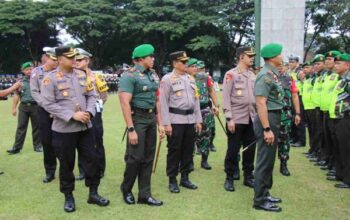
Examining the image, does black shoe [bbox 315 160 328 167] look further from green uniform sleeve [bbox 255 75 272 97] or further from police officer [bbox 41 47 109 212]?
police officer [bbox 41 47 109 212]

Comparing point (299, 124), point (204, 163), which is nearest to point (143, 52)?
point (204, 163)

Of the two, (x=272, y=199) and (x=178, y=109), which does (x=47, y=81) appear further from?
(x=272, y=199)

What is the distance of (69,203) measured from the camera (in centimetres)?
496

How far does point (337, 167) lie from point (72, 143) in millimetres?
3922

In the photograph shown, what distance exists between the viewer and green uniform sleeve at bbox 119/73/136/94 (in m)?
4.95

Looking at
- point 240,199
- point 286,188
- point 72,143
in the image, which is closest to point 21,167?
point 72,143

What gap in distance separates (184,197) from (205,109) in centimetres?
230

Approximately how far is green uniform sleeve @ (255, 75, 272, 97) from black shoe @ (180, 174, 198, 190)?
1.86 metres

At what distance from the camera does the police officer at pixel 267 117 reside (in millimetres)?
4684

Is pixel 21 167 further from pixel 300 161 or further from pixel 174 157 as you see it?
pixel 300 161

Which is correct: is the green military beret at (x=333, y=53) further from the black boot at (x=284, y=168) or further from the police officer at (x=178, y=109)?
the police officer at (x=178, y=109)

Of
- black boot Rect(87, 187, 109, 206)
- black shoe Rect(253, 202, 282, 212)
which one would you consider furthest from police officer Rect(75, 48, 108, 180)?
black shoe Rect(253, 202, 282, 212)

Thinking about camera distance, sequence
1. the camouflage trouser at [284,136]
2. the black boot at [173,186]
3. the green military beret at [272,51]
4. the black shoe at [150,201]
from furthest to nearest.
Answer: the camouflage trouser at [284,136] → the black boot at [173,186] → the black shoe at [150,201] → the green military beret at [272,51]

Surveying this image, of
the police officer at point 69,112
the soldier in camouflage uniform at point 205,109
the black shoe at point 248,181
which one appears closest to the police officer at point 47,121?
the police officer at point 69,112
